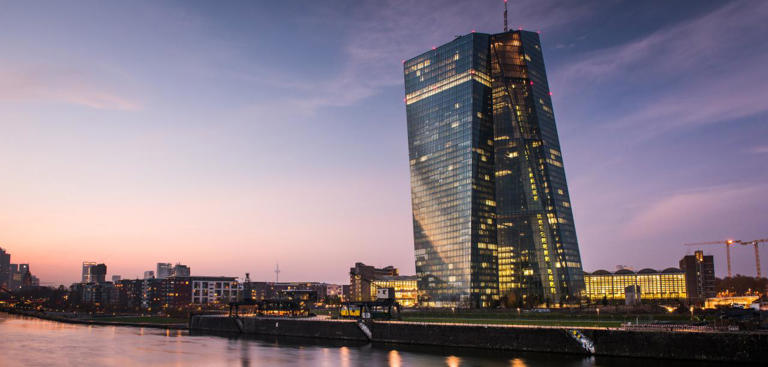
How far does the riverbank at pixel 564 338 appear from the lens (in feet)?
239

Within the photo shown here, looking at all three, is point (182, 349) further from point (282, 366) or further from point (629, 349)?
point (629, 349)

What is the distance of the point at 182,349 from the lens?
111000 millimetres

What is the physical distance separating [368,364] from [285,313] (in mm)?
92268

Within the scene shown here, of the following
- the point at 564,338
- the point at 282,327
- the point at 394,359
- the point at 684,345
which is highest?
the point at 684,345

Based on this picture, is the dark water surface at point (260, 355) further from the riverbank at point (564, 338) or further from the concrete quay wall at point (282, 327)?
the concrete quay wall at point (282, 327)

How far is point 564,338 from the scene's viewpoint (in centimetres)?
8781

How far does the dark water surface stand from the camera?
271ft

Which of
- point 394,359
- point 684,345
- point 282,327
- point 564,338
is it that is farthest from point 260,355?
point 684,345

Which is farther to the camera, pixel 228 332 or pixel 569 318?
pixel 228 332

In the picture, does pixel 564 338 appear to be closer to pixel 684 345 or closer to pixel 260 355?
pixel 684 345

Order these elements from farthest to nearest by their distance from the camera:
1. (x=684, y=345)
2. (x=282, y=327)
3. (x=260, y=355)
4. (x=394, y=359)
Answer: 1. (x=282, y=327)
2. (x=260, y=355)
3. (x=394, y=359)
4. (x=684, y=345)

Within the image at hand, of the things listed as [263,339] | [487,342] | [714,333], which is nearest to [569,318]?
[487,342]

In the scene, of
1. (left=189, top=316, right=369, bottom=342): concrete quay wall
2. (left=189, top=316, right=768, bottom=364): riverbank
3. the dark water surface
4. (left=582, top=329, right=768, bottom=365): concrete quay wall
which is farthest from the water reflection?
(left=582, top=329, right=768, bottom=365): concrete quay wall

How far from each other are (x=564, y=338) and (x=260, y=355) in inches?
1908
